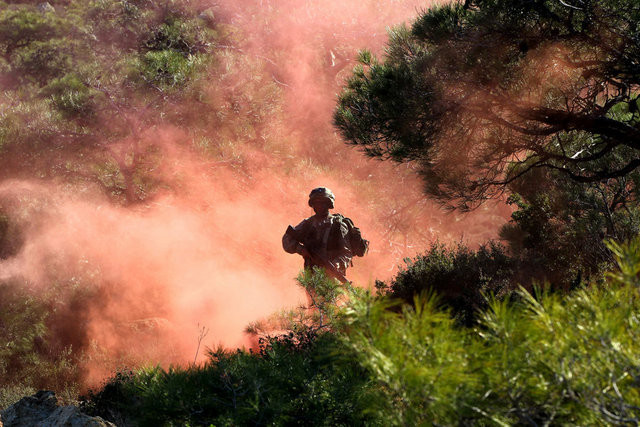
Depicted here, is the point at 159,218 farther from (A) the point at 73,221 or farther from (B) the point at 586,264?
(B) the point at 586,264

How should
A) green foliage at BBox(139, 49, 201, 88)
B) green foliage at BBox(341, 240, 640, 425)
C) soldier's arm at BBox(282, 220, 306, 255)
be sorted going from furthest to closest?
green foliage at BBox(139, 49, 201, 88)
soldier's arm at BBox(282, 220, 306, 255)
green foliage at BBox(341, 240, 640, 425)

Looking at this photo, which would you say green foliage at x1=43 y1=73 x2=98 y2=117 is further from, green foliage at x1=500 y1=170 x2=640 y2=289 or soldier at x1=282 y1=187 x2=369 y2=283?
green foliage at x1=500 y1=170 x2=640 y2=289

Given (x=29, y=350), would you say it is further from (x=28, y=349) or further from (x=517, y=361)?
(x=517, y=361)

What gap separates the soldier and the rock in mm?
3661

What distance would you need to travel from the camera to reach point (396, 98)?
224 inches

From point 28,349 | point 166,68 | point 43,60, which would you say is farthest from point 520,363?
point 43,60

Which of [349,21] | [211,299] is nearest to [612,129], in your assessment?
[211,299]

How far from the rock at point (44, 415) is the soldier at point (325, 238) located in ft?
12.0

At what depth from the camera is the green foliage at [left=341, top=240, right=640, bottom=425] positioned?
1.37 meters

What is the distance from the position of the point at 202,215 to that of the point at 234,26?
9493mm

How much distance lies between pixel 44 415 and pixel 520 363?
3.77 metres

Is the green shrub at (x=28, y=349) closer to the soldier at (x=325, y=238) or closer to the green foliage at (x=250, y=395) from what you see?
the soldier at (x=325, y=238)

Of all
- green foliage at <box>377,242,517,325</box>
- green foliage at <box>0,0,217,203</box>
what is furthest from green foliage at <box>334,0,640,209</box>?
green foliage at <box>0,0,217,203</box>

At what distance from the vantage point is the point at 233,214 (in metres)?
16.4
